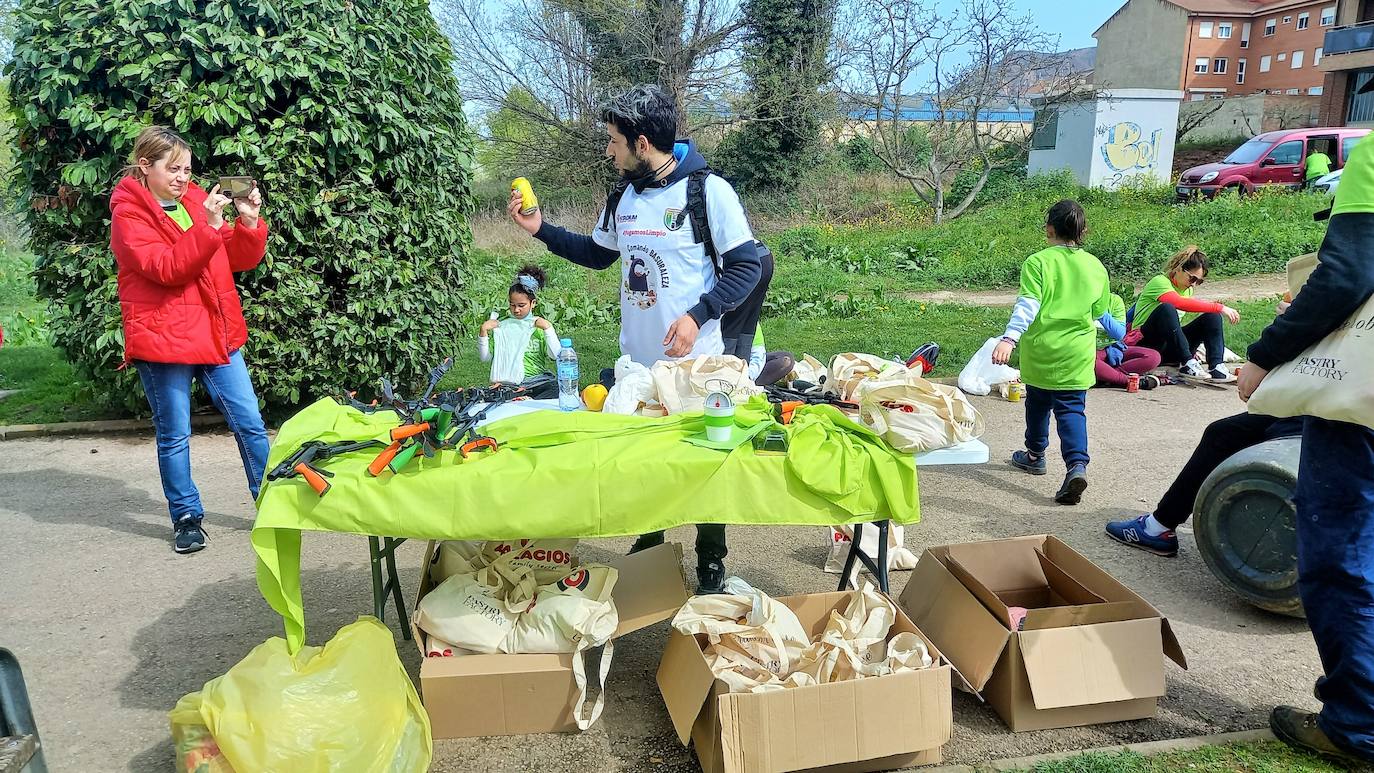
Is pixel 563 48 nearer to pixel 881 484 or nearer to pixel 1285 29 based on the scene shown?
pixel 881 484

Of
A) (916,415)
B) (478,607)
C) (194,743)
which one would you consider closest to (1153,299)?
(916,415)

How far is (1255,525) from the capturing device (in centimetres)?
360

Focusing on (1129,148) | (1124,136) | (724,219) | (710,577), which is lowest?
(710,577)

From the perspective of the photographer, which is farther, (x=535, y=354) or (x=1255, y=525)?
(x=535, y=354)

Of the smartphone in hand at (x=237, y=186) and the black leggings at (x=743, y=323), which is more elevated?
the smartphone in hand at (x=237, y=186)

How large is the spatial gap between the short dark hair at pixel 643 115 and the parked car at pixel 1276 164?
61.4 ft

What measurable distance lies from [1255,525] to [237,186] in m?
4.50

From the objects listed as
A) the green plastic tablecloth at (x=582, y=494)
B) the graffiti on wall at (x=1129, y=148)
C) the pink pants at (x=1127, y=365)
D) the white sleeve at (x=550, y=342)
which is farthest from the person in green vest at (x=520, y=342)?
the graffiti on wall at (x=1129, y=148)

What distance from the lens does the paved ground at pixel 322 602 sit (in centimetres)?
295

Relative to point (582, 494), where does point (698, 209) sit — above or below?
above

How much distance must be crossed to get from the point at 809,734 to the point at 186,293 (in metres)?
3.53

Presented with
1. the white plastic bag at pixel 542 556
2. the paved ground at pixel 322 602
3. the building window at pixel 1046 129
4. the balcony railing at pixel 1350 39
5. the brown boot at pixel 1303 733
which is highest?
the balcony railing at pixel 1350 39

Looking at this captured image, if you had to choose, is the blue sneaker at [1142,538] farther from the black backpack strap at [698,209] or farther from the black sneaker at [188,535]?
the black sneaker at [188,535]

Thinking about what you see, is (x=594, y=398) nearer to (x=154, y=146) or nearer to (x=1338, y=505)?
(x=154, y=146)
